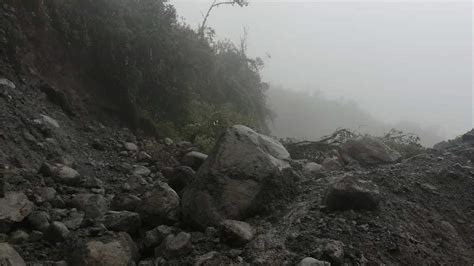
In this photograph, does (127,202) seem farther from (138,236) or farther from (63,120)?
(63,120)

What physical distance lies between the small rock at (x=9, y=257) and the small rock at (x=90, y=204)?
0.96 metres

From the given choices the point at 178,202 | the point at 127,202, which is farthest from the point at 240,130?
the point at 127,202

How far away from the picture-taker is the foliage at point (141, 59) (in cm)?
720

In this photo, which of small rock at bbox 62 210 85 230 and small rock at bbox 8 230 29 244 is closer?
small rock at bbox 8 230 29 244

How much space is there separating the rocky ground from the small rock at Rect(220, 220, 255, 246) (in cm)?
1

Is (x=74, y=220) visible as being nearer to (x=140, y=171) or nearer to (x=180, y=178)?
(x=180, y=178)

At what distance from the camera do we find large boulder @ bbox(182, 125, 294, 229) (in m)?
3.84

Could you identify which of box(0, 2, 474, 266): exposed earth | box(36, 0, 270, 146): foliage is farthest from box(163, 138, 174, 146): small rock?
box(0, 2, 474, 266): exposed earth

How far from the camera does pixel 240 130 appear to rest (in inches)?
175

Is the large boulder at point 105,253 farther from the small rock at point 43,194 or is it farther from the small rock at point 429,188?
the small rock at point 429,188

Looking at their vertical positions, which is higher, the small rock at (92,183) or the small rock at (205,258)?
the small rock at (92,183)

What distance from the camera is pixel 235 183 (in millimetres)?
3957

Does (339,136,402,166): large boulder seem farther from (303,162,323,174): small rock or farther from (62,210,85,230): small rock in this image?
(62,210,85,230): small rock

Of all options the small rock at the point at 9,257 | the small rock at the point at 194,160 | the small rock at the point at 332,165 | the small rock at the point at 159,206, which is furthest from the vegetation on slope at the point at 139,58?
the small rock at the point at 9,257
